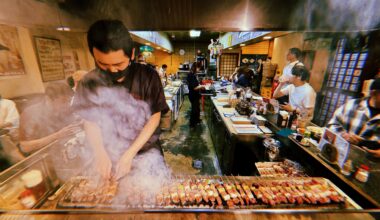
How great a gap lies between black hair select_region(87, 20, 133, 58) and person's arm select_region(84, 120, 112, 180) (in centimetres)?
78

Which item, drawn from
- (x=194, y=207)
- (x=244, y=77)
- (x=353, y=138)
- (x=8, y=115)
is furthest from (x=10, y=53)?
(x=244, y=77)

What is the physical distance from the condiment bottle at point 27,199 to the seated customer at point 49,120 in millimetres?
723

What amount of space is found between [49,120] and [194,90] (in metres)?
4.41

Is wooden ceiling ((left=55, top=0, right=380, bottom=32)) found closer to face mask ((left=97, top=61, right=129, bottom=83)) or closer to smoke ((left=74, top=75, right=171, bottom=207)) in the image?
face mask ((left=97, top=61, right=129, bottom=83))

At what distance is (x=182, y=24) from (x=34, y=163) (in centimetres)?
223

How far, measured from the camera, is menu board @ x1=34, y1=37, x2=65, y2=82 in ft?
5.51

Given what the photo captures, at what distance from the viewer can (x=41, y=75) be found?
1723 millimetres

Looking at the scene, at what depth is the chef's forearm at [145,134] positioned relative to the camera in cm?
154

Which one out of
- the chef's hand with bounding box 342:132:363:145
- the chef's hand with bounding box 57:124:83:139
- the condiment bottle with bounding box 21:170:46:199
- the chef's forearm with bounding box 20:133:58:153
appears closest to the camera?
the condiment bottle with bounding box 21:170:46:199

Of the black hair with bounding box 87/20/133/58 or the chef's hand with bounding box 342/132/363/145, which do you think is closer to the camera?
the black hair with bounding box 87/20/133/58

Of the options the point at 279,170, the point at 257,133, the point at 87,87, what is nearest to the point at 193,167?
the point at 257,133

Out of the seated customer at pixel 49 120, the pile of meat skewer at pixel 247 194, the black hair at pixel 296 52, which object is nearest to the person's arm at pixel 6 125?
the seated customer at pixel 49 120

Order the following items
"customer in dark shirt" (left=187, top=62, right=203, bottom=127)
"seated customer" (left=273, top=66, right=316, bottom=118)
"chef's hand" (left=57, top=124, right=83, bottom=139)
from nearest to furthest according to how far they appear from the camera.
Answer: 1. "chef's hand" (left=57, top=124, right=83, bottom=139)
2. "seated customer" (left=273, top=66, right=316, bottom=118)
3. "customer in dark shirt" (left=187, top=62, right=203, bottom=127)

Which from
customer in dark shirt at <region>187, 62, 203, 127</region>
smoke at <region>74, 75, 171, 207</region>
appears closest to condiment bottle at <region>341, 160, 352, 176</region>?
smoke at <region>74, 75, 171, 207</region>
